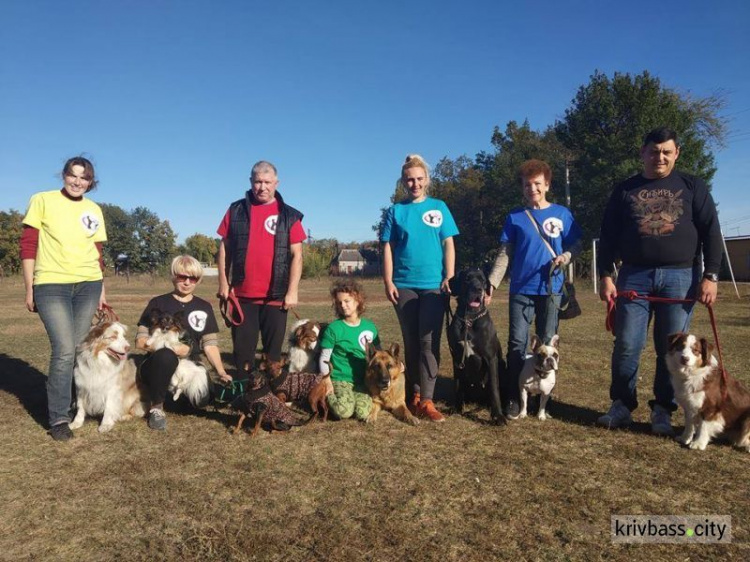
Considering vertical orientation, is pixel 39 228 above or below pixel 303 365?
above

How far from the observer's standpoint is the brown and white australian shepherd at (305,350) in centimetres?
570

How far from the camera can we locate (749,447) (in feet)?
12.7

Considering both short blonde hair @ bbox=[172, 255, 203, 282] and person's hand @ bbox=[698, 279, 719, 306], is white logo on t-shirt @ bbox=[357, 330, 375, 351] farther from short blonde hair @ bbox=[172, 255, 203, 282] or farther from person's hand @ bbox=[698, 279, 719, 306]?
person's hand @ bbox=[698, 279, 719, 306]

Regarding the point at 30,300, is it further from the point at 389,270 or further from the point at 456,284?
the point at 456,284

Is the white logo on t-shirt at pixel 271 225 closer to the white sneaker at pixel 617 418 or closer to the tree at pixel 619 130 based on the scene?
the white sneaker at pixel 617 418

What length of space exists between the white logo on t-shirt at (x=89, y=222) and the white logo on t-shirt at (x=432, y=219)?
293 cm

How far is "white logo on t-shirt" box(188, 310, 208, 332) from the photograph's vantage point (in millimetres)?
5027

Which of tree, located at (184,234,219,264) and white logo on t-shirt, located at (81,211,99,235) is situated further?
tree, located at (184,234,219,264)

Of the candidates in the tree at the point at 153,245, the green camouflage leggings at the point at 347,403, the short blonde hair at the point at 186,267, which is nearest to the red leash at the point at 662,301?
the green camouflage leggings at the point at 347,403

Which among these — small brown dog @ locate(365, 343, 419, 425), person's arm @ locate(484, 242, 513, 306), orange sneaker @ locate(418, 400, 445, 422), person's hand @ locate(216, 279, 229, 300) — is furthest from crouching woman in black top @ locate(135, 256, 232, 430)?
person's arm @ locate(484, 242, 513, 306)

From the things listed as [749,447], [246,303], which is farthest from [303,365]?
[749,447]

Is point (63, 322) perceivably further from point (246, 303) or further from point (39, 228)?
point (246, 303)

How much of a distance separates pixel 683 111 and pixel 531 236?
33.7 meters

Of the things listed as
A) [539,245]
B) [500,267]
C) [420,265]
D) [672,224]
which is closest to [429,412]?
[420,265]
